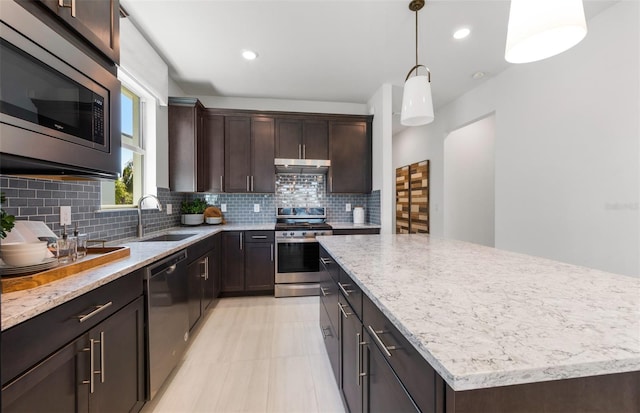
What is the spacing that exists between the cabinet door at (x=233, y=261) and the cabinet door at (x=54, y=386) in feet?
7.28

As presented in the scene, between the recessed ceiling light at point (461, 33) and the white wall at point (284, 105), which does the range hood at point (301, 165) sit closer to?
the white wall at point (284, 105)

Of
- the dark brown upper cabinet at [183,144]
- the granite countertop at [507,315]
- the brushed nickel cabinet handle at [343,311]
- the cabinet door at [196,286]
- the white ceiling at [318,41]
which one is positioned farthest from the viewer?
the dark brown upper cabinet at [183,144]

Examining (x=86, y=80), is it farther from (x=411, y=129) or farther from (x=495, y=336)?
(x=411, y=129)

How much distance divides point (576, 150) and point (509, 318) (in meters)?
2.42

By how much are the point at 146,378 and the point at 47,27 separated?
169 cm

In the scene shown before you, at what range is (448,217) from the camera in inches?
168

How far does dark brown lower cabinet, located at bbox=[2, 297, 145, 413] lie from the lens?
876 millimetres

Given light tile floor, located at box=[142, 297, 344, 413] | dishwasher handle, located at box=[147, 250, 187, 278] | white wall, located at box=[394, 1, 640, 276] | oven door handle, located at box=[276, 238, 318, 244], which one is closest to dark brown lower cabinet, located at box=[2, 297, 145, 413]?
dishwasher handle, located at box=[147, 250, 187, 278]

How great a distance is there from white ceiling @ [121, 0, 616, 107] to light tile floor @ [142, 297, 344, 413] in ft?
8.66

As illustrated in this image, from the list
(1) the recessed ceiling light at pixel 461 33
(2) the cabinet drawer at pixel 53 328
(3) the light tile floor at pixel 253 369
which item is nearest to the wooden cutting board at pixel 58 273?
(2) the cabinet drawer at pixel 53 328

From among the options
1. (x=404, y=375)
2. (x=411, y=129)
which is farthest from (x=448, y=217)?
(x=404, y=375)

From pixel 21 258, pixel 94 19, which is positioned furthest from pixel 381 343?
pixel 94 19

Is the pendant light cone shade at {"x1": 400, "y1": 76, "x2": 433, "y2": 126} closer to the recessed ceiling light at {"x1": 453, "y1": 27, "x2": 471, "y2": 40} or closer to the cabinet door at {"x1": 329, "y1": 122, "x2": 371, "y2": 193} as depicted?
the recessed ceiling light at {"x1": 453, "y1": 27, "x2": 471, "y2": 40}

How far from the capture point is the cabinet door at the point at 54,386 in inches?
32.6
